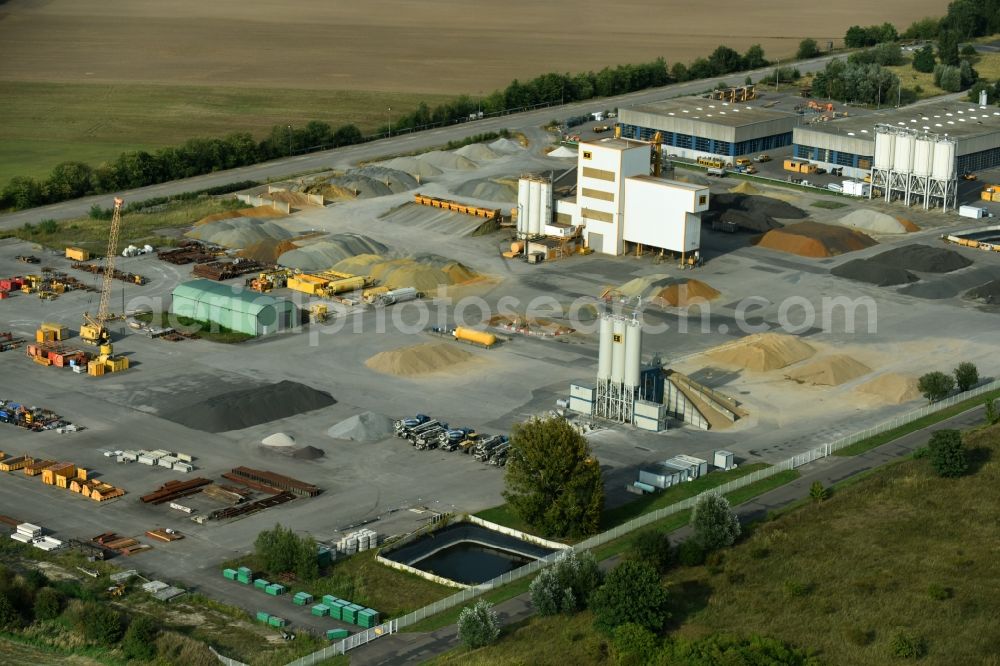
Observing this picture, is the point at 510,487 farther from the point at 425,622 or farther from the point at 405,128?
the point at 405,128

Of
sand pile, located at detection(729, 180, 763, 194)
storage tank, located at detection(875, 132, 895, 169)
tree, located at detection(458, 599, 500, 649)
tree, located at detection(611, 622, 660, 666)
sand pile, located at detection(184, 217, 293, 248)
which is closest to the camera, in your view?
tree, located at detection(611, 622, 660, 666)

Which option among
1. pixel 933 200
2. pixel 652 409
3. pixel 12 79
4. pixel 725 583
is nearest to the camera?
pixel 725 583

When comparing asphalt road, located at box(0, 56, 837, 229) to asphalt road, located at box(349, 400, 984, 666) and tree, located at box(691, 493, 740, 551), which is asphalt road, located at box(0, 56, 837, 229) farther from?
tree, located at box(691, 493, 740, 551)

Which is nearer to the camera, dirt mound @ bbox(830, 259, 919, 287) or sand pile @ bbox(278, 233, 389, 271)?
dirt mound @ bbox(830, 259, 919, 287)

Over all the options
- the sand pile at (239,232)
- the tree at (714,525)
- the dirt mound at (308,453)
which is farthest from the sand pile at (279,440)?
the sand pile at (239,232)

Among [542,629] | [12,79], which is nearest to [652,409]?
[542,629]

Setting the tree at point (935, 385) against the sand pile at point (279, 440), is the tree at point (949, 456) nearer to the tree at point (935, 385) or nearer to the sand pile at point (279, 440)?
the tree at point (935, 385)

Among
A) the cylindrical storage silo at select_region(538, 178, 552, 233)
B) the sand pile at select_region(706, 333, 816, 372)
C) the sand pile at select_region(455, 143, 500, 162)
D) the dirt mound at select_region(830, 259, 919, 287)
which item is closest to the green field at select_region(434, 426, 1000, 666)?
the sand pile at select_region(706, 333, 816, 372)
